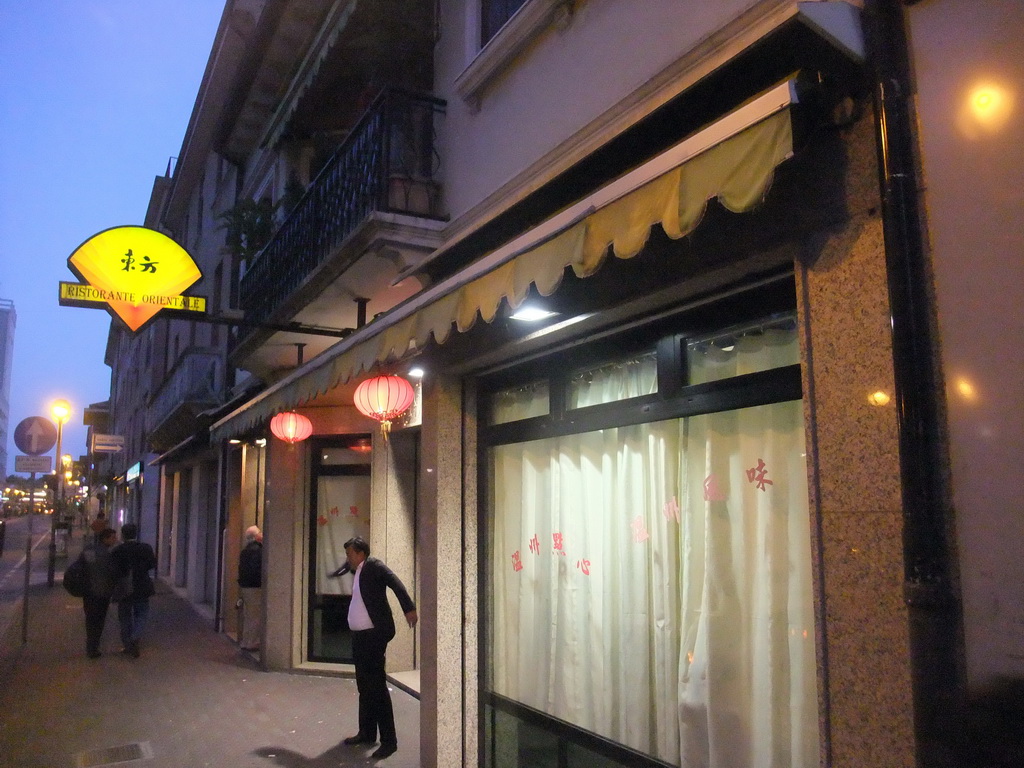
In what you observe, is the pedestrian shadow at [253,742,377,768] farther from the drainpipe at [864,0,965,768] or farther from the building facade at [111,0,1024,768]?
the drainpipe at [864,0,965,768]

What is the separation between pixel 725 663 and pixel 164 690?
809 cm

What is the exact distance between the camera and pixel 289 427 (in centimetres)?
1095

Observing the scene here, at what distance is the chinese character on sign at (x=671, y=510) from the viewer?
4.82 meters

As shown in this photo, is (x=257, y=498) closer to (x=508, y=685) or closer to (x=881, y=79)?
(x=508, y=685)

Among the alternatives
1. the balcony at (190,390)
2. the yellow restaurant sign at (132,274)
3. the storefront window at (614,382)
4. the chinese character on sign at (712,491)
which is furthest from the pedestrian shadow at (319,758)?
the balcony at (190,390)

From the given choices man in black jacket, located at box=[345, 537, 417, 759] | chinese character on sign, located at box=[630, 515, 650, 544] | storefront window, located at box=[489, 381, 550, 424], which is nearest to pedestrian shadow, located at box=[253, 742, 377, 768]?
man in black jacket, located at box=[345, 537, 417, 759]

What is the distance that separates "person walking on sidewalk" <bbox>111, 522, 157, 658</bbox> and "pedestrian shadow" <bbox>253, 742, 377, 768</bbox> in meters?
5.66

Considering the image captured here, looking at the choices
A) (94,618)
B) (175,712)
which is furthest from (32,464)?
(175,712)

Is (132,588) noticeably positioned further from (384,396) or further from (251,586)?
(384,396)

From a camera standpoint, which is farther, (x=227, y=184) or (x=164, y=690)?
(x=227, y=184)

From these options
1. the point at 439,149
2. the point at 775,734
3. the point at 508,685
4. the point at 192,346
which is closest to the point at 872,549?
the point at 775,734

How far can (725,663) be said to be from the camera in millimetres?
4371

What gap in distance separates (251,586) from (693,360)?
31.2 feet

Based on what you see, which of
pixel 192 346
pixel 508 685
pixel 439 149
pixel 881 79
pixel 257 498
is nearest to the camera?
pixel 881 79
